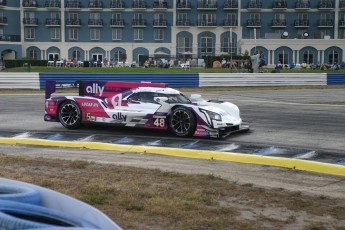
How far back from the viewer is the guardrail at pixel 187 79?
98.6 feet

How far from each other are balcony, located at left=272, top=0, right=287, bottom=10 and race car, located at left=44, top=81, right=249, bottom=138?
222ft

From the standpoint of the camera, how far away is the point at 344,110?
18.8 meters

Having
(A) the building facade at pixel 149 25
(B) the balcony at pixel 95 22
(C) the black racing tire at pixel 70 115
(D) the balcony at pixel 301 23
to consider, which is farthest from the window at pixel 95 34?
(C) the black racing tire at pixel 70 115

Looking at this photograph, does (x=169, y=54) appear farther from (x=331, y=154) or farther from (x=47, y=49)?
(x=331, y=154)

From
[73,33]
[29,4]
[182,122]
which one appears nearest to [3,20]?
[29,4]

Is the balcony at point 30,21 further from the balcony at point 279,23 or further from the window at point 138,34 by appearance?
the balcony at point 279,23

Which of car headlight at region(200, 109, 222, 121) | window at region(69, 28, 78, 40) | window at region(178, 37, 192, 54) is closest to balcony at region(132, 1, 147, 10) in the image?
window at region(178, 37, 192, 54)

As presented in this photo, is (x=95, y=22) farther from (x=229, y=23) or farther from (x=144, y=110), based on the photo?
(x=144, y=110)

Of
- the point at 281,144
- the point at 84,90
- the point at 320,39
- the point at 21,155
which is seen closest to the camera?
the point at 21,155

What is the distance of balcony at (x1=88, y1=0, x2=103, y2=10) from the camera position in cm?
7800

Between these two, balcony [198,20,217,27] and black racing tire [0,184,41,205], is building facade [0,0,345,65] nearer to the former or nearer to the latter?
balcony [198,20,217,27]

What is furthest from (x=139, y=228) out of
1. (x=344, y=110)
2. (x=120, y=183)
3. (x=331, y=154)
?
(x=344, y=110)

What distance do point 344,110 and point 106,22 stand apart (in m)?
63.3

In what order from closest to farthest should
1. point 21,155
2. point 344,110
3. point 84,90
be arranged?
point 21,155
point 84,90
point 344,110
